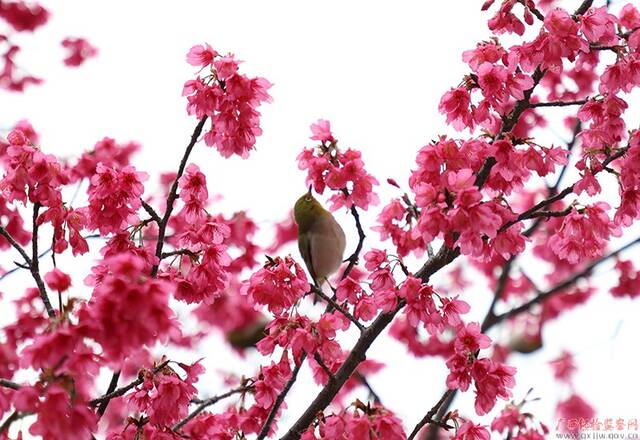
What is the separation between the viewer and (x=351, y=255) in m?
3.02

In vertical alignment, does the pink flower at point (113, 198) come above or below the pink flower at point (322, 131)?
below

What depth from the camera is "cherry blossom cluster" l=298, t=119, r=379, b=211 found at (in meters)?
2.90

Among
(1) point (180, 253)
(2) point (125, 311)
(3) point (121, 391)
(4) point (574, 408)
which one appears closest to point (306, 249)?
(1) point (180, 253)

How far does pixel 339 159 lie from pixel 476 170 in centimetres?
54

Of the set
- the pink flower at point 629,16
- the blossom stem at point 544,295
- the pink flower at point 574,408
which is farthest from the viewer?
the pink flower at point 574,408

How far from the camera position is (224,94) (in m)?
2.72

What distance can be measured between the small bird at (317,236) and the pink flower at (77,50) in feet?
18.8

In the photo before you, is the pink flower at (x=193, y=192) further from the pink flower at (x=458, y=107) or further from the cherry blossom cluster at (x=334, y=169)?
the pink flower at (x=458, y=107)

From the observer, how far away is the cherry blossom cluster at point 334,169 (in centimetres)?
290

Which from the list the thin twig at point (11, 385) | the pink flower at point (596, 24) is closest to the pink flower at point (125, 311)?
the thin twig at point (11, 385)

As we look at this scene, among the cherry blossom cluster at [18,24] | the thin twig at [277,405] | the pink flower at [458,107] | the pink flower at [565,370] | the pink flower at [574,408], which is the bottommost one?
the thin twig at [277,405]

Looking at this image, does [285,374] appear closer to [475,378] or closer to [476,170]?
[475,378]

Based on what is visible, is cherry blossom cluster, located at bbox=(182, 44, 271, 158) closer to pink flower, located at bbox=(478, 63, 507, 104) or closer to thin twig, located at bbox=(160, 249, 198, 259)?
thin twig, located at bbox=(160, 249, 198, 259)

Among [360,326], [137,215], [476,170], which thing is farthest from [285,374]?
[476,170]
